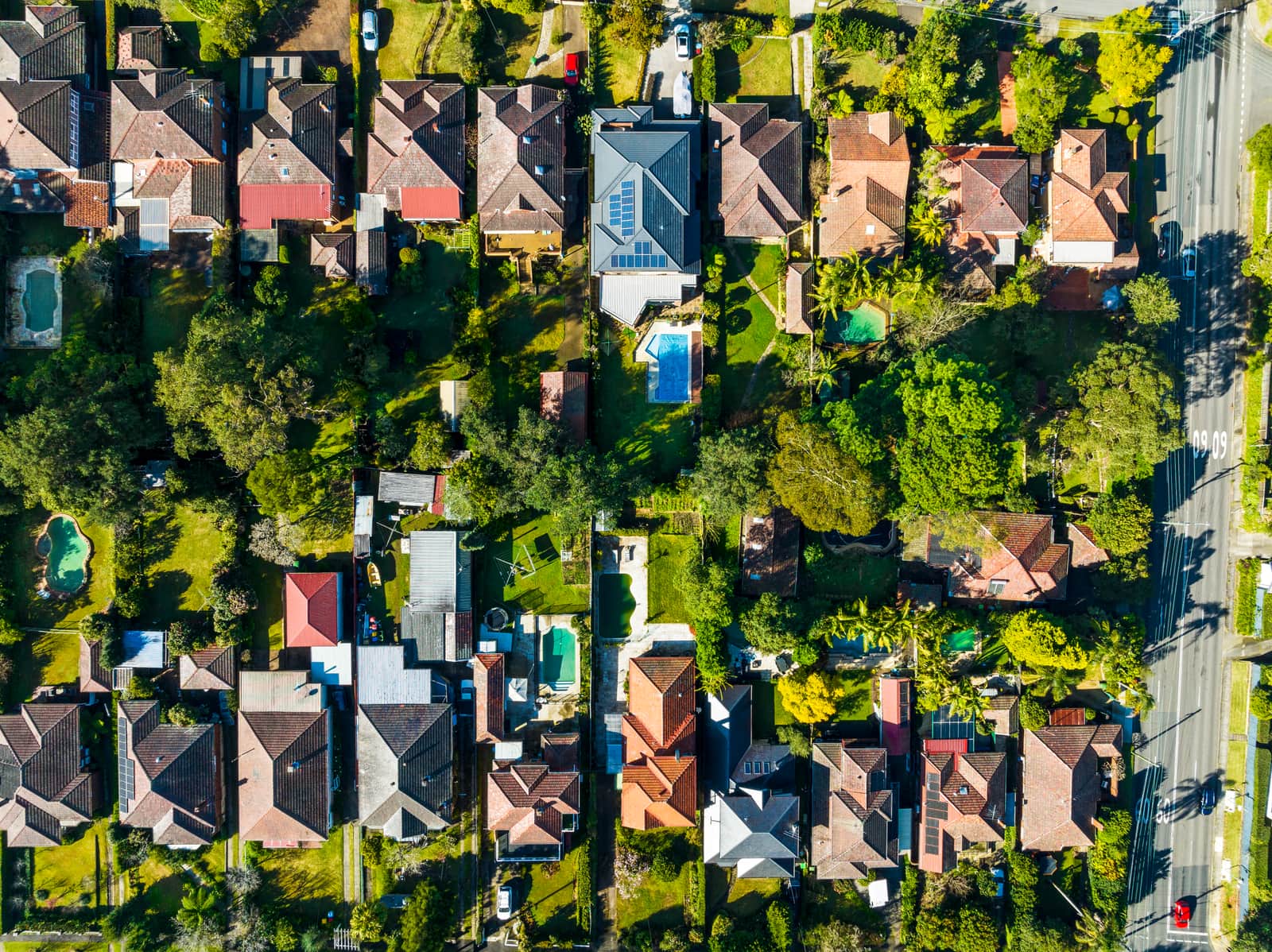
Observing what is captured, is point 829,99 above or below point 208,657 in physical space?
above

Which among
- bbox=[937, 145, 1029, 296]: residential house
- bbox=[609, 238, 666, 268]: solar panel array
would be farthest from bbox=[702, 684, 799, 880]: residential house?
bbox=[937, 145, 1029, 296]: residential house

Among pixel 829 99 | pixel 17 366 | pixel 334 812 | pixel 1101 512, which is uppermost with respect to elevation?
pixel 829 99

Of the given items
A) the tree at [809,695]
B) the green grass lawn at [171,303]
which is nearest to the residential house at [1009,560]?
the tree at [809,695]

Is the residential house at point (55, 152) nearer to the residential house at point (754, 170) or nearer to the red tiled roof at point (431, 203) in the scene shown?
the red tiled roof at point (431, 203)

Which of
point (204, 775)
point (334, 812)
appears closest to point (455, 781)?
point (334, 812)

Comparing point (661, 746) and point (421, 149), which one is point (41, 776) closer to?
point (661, 746)

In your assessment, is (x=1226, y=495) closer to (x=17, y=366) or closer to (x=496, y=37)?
(x=496, y=37)
